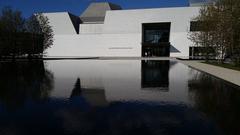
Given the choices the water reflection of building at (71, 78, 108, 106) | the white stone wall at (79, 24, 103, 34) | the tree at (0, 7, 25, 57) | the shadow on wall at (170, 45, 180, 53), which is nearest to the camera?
the water reflection of building at (71, 78, 108, 106)

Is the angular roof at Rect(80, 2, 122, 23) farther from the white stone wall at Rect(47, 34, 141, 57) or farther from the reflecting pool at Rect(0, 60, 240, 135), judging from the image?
the reflecting pool at Rect(0, 60, 240, 135)

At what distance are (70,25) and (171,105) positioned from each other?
6050 centimetres

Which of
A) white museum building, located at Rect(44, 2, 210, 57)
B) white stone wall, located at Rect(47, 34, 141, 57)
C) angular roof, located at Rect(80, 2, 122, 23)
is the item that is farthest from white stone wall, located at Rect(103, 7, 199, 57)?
angular roof, located at Rect(80, 2, 122, 23)

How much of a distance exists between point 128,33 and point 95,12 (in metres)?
20.9

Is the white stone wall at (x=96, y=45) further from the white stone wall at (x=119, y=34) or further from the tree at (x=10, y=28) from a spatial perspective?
the tree at (x=10, y=28)

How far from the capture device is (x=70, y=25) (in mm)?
66938

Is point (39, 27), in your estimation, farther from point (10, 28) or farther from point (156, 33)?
point (156, 33)

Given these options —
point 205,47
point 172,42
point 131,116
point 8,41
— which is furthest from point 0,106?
point 172,42

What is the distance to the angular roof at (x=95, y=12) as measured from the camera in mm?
77562

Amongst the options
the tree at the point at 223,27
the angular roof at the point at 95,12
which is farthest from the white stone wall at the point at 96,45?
the tree at the point at 223,27

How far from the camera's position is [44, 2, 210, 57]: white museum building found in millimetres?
60781

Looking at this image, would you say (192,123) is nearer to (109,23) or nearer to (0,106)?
(0,106)

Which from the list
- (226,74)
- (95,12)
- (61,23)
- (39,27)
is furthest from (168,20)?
(226,74)

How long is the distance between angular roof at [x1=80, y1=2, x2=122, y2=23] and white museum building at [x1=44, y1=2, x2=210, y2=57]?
7.29 m
